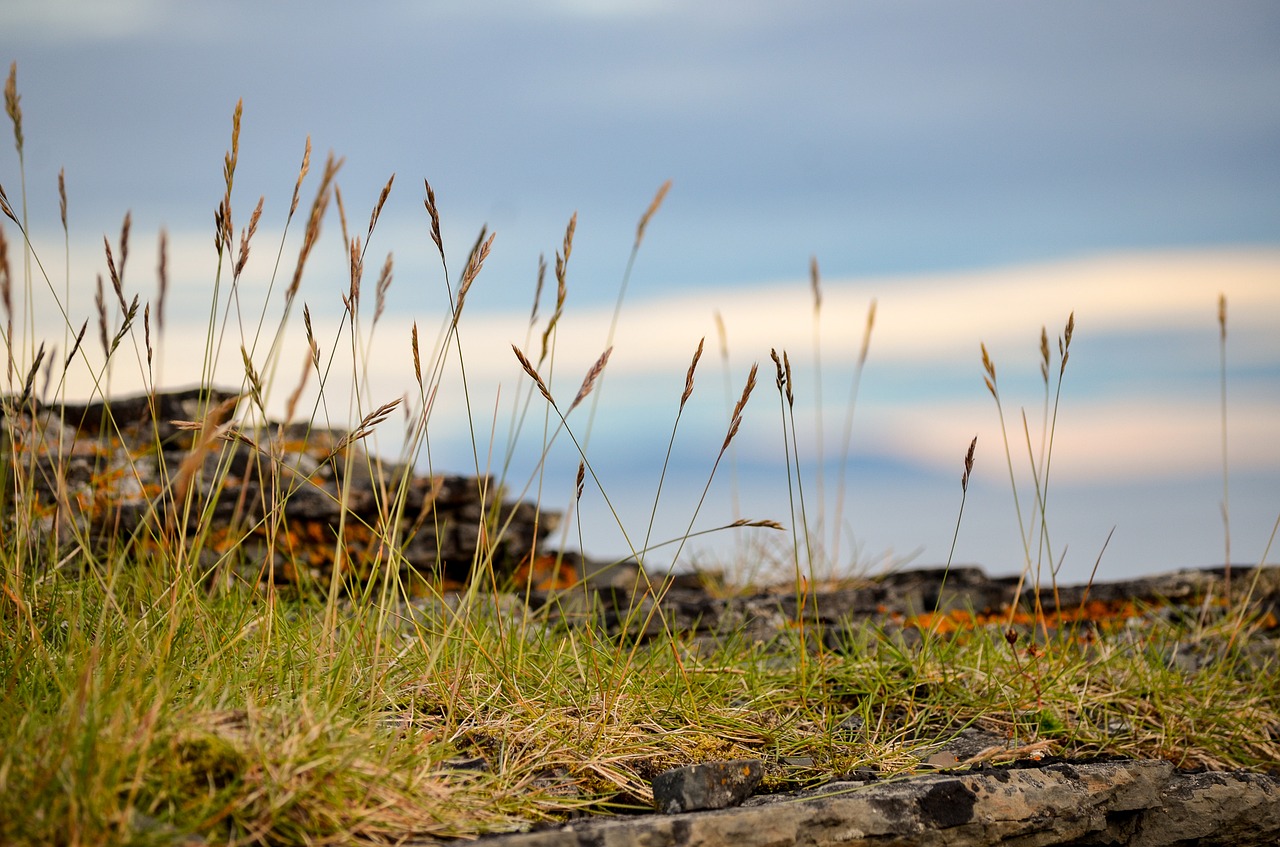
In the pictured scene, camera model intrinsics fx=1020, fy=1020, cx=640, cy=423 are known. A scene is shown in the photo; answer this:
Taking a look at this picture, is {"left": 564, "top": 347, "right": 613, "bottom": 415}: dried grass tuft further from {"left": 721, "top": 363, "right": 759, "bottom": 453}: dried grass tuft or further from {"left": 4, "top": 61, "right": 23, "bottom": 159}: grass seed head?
{"left": 4, "top": 61, "right": 23, "bottom": 159}: grass seed head

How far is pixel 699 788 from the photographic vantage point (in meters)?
2.29

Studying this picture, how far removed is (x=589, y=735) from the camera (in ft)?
8.46

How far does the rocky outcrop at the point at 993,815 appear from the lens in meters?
2.10

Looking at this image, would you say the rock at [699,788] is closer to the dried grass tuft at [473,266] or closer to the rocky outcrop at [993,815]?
the rocky outcrop at [993,815]

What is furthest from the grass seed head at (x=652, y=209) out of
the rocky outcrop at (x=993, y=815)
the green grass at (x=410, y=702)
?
the rocky outcrop at (x=993, y=815)

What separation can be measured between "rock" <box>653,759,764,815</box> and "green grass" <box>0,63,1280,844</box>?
13 cm

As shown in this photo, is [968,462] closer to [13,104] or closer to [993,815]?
[993,815]

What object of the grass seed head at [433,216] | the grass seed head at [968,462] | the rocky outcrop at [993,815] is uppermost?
the grass seed head at [433,216]

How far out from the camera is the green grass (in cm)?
189

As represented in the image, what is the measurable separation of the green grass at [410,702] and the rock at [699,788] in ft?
0.41

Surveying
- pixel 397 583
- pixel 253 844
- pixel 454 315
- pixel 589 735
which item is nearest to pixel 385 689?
pixel 397 583

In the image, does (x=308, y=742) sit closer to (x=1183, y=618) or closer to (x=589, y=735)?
(x=589, y=735)

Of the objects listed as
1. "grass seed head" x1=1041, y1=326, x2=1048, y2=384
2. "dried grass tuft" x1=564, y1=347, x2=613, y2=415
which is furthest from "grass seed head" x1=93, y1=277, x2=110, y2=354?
"grass seed head" x1=1041, y1=326, x2=1048, y2=384

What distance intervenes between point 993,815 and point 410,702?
1.48 meters
